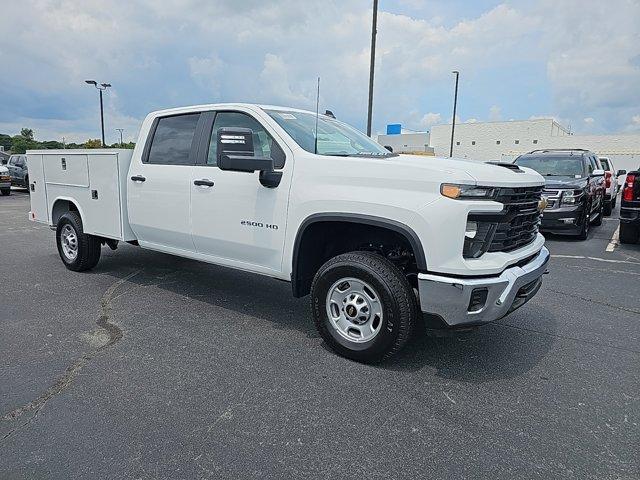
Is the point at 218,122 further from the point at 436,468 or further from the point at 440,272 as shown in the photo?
the point at 436,468

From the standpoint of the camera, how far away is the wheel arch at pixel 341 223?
3139mm

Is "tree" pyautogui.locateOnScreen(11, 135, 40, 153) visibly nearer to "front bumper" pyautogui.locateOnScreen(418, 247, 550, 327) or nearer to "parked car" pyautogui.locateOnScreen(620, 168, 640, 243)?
"parked car" pyautogui.locateOnScreen(620, 168, 640, 243)

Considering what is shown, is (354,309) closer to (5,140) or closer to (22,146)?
(22,146)

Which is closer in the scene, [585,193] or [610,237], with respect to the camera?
[585,193]

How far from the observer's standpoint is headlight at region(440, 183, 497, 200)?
2.98m

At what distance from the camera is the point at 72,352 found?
3.72m

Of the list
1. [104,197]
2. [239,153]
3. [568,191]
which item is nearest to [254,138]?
[239,153]

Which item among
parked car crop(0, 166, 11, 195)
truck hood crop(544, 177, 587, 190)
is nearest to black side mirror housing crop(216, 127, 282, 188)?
truck hood crop(544, 177, 587, 190)

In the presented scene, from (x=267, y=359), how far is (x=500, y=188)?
2155 millimetres

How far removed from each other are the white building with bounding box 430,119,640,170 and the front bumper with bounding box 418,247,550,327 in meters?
49.2

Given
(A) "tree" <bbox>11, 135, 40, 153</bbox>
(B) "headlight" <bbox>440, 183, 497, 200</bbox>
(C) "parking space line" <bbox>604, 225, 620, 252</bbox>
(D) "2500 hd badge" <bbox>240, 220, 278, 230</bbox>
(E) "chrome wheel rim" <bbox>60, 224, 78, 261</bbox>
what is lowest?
(C) "parking space line" <bbox>604, 225, 620, 252</bbox>

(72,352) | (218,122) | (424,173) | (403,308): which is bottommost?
(72,352)

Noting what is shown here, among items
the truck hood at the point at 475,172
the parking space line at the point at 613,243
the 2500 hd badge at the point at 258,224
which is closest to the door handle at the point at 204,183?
the 2500 hd badge at the point at 258,224

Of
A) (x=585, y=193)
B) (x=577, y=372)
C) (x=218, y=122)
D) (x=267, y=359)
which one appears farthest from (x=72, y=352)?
(x=585, y=193)
